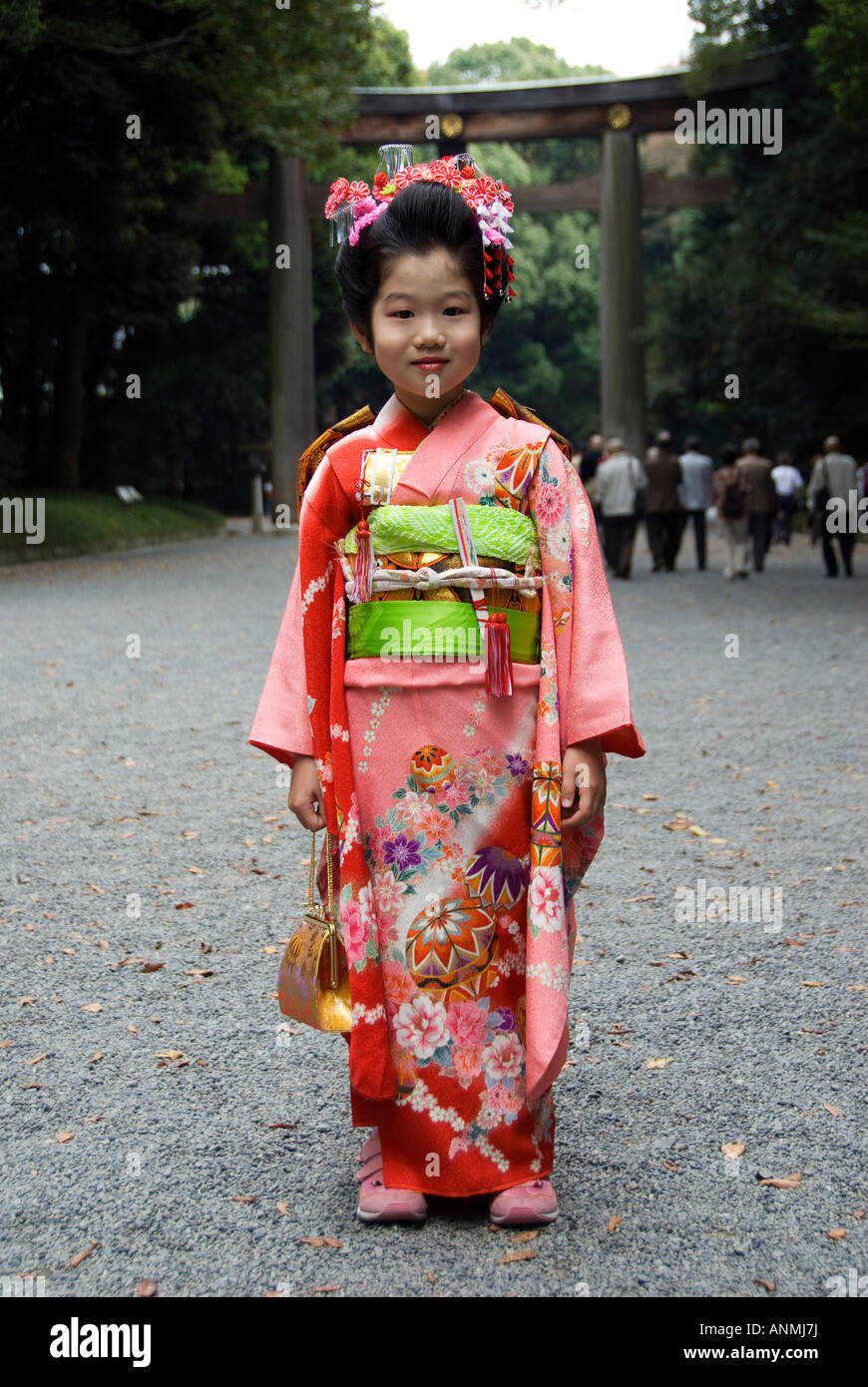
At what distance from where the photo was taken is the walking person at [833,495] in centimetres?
1546

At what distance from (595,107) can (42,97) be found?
10975 millimetres

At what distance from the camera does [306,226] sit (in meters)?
25.2

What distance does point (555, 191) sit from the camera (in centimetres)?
2512

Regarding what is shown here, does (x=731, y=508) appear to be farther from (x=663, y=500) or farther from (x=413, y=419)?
(x=413, y=419)

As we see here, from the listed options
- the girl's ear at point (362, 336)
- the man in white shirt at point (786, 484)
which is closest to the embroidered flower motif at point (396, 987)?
the girl's ear at point (362, 336)

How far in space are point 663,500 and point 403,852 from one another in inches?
572

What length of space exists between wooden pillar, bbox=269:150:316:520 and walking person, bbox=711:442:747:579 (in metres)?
10.6

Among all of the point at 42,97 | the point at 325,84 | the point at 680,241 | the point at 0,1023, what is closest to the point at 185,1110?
the point at 0,1023

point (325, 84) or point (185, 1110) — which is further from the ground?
point (325, 84)

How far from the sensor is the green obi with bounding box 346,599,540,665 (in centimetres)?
248

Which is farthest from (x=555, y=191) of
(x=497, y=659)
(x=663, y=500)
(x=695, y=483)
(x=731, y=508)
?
(x=497, y=659)

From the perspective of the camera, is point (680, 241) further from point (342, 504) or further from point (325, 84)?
point (342, 504)

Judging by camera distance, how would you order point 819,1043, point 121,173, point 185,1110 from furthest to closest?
point 121,173 < point 819,1043 < point 185,1110

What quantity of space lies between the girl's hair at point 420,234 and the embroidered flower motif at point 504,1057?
1354 millimetres
